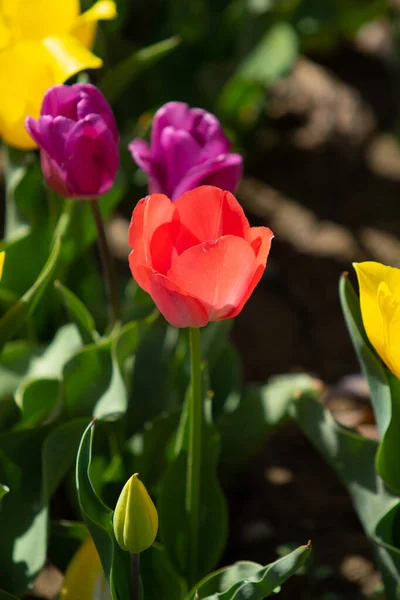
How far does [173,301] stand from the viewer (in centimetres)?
100

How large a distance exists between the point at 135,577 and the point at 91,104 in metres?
0.61

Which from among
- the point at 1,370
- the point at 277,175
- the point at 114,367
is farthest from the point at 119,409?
the point at 277,175

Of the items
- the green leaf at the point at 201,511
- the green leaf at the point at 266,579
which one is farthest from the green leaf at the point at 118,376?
the green leaf at the point at 266,579

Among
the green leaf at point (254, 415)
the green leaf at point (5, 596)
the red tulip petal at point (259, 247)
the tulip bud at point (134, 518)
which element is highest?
the red tulip petal at point (259, 247)

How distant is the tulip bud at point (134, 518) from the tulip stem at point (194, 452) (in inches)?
7.0

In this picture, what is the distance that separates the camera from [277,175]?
269 cm

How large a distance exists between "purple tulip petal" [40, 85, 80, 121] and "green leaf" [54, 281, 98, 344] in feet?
0.90

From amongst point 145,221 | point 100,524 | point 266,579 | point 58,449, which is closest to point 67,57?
point 145,221

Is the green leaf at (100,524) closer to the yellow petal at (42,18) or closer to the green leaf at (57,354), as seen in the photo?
the green leaf at (57,354)

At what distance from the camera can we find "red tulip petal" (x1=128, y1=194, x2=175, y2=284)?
1.00m

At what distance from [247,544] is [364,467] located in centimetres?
40

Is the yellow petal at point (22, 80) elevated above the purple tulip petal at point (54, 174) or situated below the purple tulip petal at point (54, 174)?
above

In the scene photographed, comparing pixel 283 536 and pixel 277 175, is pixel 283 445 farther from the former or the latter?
pixel 277 175

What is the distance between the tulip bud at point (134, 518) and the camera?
988 millimetres
